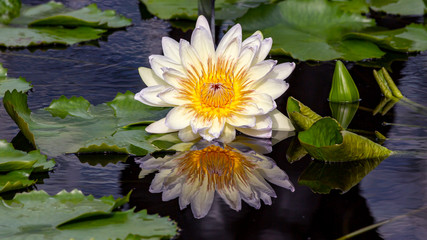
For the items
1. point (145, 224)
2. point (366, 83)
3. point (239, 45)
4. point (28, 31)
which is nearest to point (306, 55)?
point (366, 83)

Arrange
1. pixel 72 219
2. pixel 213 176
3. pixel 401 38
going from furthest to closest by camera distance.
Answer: pixel 401 38 → pixel 213 176 → pixel 72 219

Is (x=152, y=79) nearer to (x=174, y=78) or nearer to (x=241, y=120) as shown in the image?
(x=174, y=78)

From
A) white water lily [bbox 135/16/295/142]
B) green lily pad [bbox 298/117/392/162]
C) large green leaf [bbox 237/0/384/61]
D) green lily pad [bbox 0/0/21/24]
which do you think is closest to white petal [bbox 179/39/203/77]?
white water lily [bbox 135/16/295/142]

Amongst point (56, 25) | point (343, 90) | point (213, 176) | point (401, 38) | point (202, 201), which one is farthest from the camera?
point (56, 25)

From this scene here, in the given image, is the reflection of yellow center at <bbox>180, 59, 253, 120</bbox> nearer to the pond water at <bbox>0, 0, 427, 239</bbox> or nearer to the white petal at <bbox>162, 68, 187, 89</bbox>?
the white petal at <bbox>162, 68, 187, 89</bbox>

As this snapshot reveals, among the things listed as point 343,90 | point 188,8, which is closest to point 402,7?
point 188,8

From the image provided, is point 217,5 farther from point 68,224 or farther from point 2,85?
point 68,224

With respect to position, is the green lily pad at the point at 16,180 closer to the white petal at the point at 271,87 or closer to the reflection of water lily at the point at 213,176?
the reflection of water lily at the point at 213,176
